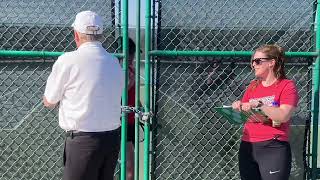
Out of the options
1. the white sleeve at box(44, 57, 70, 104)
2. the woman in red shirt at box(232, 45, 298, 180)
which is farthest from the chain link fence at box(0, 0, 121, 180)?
the woman in red shirt at box(232, 45, 298, 180)

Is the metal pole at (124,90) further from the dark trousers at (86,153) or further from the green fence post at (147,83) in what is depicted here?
the dark trousers at (86,153)

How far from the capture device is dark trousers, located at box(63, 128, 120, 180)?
312 cm

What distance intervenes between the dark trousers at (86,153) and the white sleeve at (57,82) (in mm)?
267

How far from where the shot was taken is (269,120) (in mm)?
3490

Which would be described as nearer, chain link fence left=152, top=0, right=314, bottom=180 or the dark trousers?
the dark trousers

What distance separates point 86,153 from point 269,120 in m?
1.32

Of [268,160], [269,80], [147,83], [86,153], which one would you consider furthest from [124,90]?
[268,160]

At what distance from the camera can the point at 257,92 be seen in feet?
11.8

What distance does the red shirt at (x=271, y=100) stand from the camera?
11.2ft

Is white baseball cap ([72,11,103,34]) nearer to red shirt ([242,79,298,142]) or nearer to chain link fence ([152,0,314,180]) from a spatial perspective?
chain link fence ([152,0,314,180])

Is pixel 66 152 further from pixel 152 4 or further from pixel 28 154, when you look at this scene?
pixel 152 4

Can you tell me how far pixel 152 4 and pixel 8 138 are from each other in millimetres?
1639

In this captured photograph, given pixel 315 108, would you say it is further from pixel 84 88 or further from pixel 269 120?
pixel 84 88

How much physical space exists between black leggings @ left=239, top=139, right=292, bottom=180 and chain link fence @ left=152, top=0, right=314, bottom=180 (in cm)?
60
